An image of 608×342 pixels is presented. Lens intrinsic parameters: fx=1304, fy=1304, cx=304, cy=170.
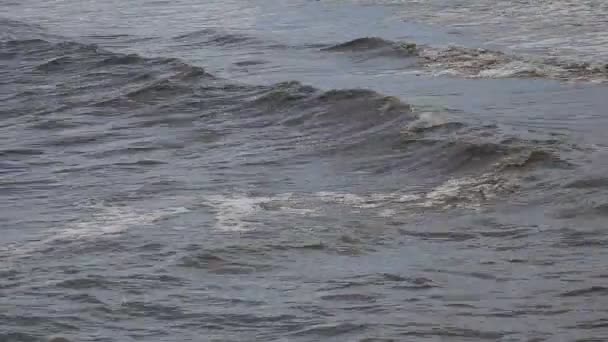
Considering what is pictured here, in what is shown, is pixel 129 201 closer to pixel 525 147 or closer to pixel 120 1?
pixel 525 147

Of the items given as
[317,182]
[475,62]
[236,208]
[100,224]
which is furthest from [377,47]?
[100,224]

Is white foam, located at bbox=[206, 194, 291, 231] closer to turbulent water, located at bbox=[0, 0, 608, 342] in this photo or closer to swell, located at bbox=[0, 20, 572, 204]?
turbulent water, located at bbox=[0, 0, 608, 342]

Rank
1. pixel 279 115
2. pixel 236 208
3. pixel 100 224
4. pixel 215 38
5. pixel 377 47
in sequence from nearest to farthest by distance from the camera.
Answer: pixel 100 224
pixel 236 208
pixel 279 115
pixel 377 47
pixel 215 38

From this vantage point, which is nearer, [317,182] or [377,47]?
[317,182]

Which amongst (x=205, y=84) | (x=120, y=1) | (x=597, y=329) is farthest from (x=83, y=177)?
(x=120, y=1)

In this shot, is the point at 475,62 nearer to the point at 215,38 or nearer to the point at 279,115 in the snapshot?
the point at 279,115

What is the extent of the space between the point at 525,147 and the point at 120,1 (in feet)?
56.5

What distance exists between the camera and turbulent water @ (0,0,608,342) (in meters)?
8.77

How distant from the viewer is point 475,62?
18000 millimetres

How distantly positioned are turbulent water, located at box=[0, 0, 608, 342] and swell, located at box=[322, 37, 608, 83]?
5 centimetres

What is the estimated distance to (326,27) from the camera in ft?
74.9

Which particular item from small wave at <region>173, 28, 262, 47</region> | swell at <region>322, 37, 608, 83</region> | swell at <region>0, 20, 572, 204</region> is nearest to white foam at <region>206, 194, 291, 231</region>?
swell at <region>0, 20, 572, 204</region>

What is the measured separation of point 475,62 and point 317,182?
20.3 feet

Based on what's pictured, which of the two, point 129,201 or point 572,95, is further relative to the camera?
point 572,95
